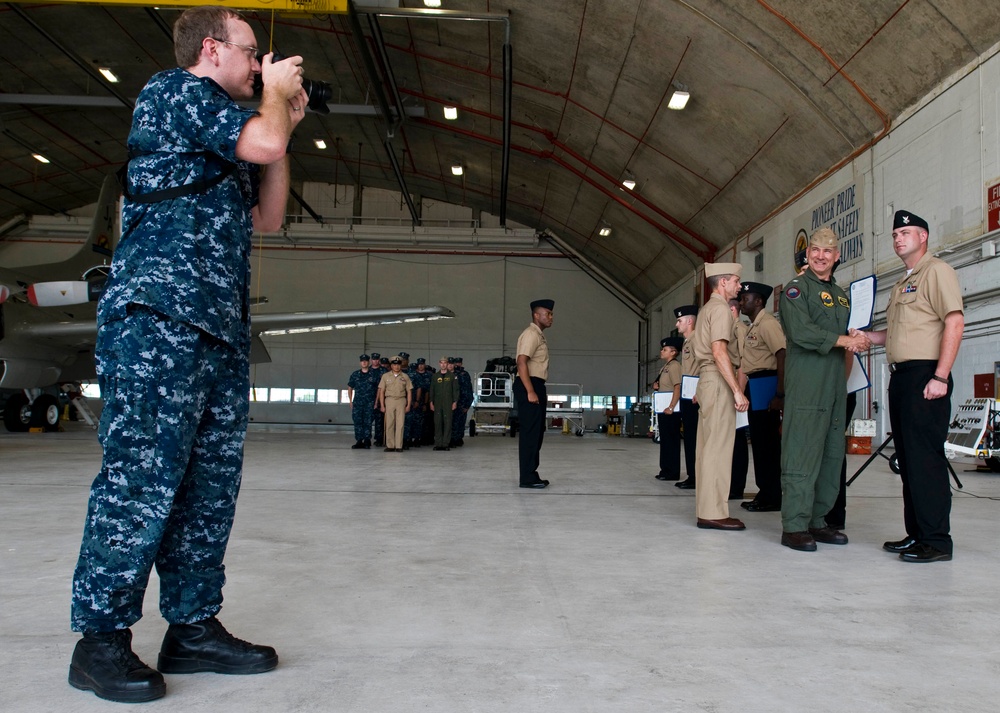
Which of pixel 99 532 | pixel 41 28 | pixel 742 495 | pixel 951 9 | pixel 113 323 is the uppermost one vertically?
pixel 41 28

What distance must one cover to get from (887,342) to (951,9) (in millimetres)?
6563

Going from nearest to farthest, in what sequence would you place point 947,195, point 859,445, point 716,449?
point 716,449
point 947,195
point 859,445

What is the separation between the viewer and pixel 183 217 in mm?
1738

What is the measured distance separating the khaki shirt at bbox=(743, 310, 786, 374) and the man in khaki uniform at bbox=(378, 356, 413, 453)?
666 cm

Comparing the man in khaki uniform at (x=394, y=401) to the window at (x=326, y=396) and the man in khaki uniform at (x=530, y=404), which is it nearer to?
the man in khaki uniform at (x=530, y=404)

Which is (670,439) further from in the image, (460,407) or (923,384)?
(460,407)

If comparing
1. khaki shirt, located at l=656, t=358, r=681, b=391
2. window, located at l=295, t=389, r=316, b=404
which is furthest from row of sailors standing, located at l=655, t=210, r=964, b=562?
window, located at l=295, t=389, r=316, b=404

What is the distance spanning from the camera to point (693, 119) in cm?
1295

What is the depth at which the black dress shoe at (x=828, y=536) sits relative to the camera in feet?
12.3

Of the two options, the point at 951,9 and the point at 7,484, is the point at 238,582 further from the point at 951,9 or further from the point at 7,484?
the point at 951,9

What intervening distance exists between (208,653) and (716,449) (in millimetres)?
3087

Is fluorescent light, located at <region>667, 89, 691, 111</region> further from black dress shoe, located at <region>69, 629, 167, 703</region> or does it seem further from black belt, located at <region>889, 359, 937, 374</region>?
black dress shoe, located at <region>69, 629, 167, 703</region>

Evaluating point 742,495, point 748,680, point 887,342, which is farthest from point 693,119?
point 748,680

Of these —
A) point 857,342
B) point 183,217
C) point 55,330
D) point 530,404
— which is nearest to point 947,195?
point 530,404
